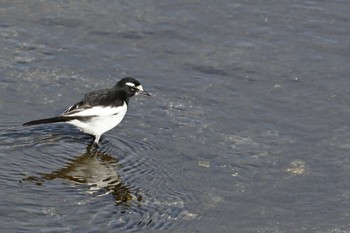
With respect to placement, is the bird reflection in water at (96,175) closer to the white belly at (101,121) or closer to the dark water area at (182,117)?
the dark water area at (182,117)

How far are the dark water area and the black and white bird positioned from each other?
0.97ft

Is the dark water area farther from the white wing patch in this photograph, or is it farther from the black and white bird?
the white wing patch

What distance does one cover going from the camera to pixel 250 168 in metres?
10.9

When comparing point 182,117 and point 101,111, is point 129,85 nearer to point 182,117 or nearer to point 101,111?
point 101,111

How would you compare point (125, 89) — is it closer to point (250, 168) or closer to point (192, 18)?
point (250, 168)

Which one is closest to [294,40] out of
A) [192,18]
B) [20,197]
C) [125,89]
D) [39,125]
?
[192,18]

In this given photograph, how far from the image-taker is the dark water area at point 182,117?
9.78 meters

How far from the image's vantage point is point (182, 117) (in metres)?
12.1

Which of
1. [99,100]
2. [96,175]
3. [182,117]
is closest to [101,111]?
[99,100]

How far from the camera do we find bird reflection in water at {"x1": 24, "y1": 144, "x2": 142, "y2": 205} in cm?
1019

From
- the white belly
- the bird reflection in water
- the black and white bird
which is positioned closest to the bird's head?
the black and white bird

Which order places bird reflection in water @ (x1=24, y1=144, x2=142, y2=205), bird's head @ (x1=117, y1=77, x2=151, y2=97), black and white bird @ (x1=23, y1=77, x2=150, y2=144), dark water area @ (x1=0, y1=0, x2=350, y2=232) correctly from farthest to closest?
bird's head @ (x1=117, y1=77, x2=151, y2=97) < black and white bird @ (x1=23, y1=77, x2=150, y2=144) < bird reflection in water @ (x1=24, y1=144, x2=142, y2=205) < dark water area @ (x1=0, y1=0, x2=350, y2=232)

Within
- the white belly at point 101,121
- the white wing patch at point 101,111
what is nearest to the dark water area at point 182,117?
the white belly at point 101,121

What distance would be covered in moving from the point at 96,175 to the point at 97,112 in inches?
36.3
